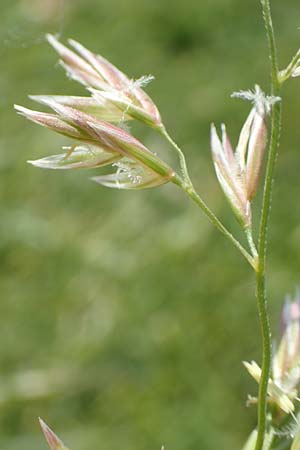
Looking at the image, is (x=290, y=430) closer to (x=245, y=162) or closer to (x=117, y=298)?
(x=245, y=162)

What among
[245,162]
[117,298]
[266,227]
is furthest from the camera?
[117,298]

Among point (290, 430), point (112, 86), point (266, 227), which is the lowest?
point (290, 430)

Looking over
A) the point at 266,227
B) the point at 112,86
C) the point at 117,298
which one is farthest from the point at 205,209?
the point at 117,298

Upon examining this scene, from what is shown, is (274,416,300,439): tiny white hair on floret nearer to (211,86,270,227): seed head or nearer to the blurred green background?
(211,86,270,227): seed head

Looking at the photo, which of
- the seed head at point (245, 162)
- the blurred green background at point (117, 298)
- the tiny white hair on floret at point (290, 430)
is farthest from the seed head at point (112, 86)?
the blurred green background at point (117, 298)

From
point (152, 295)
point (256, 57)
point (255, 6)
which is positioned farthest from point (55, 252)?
point (255, 6)

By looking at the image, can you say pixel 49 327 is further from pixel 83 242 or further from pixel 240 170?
pixel 240 170

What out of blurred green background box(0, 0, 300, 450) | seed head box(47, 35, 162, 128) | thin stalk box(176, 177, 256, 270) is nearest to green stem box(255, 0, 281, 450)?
thin stalk box(176, 177, 256, 270)

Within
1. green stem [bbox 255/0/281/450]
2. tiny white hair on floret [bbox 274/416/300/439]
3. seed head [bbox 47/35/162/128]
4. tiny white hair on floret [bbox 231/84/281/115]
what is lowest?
tiny white hair on floret [bbox 274/416/300/439]

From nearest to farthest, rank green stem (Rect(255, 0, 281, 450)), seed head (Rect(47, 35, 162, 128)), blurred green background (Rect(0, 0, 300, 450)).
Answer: green stem (Rect(255, 0, 281, 450)), seed head (Rect(47, 35, 162, 128)), blurred green background (Rect(0, 0, 300, 450))
